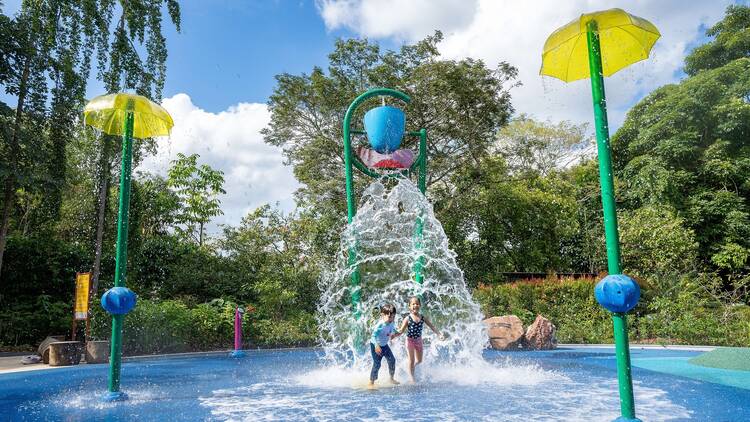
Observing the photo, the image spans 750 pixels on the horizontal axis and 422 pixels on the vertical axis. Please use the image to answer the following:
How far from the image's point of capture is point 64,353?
10797mm

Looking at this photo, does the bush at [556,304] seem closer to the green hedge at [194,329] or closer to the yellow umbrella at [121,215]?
the green hedge at [194,329]

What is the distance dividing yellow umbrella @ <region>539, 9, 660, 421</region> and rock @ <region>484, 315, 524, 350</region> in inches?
361

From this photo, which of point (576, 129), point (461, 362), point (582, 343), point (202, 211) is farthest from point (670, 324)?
point (576, 129)

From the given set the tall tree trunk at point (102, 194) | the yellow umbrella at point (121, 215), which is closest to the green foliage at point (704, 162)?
the tall tree trunk at point (102, 194)

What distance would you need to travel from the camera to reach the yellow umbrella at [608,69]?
4.21m

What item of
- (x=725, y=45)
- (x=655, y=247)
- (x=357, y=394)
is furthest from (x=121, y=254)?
(x=725, y=45)

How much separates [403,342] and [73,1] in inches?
456

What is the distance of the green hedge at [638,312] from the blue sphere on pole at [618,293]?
1049 cm

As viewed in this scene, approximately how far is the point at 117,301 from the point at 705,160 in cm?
2316

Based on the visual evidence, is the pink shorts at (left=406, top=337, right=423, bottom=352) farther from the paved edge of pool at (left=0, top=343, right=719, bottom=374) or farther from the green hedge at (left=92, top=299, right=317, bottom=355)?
the green hedge at (left=92, top=299, right=317, bottom=355)

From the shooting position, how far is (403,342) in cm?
955

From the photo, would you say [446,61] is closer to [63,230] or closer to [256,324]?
[256,324]

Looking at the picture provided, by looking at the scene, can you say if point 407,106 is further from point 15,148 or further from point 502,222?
point 15,148

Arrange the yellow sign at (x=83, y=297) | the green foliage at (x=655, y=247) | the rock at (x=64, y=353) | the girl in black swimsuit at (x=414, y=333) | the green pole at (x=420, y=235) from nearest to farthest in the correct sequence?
the girl in black swimsuit at (x=414, y=333) → the green pole at (x=420, y=235) → the rock at (x=64, y=353) → the yellow sign at (x=83, y=297) → the green foliage at (x=655, y=247)
